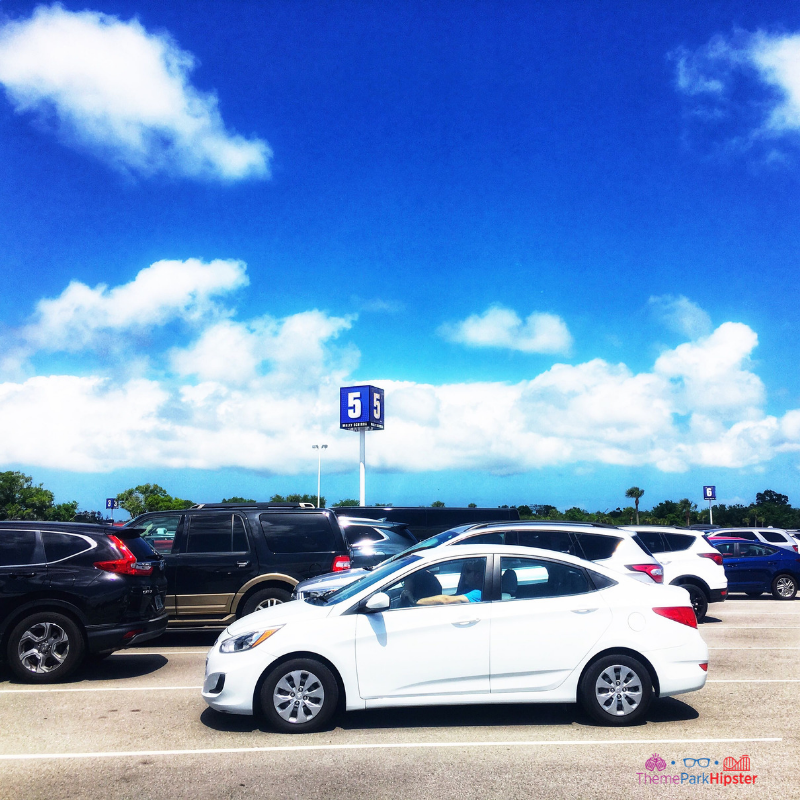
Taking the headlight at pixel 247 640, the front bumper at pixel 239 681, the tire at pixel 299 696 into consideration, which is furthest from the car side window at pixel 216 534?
the tire at pixel 299 696

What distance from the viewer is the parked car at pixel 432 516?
16.7 meters

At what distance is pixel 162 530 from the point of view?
11352 mm

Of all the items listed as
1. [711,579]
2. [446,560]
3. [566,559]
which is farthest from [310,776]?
[711,579]

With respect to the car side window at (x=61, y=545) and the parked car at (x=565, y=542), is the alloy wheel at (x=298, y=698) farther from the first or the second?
the car side window at (x=61, y=545)

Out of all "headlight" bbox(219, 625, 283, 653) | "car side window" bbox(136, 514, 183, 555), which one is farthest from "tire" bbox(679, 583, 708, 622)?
"headlight" bbox(219, 625, 283, 653)

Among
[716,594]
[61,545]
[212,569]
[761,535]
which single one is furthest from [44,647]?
[761,535]

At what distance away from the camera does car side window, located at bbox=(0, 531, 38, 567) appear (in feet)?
27.9

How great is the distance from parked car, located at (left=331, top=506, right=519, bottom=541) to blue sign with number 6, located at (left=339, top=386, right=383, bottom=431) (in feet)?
92.0

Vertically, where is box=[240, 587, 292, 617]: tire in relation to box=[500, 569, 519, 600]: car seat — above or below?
below

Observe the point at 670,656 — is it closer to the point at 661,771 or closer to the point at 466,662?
the point at 661,771

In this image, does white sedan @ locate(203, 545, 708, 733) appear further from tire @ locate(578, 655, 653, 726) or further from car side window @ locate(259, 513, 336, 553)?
car side window @ locate(259, 513, 336, 553)

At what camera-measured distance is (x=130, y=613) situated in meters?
8.54

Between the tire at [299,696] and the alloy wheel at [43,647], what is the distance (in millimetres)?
3306

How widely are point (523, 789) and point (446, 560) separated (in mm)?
2083
